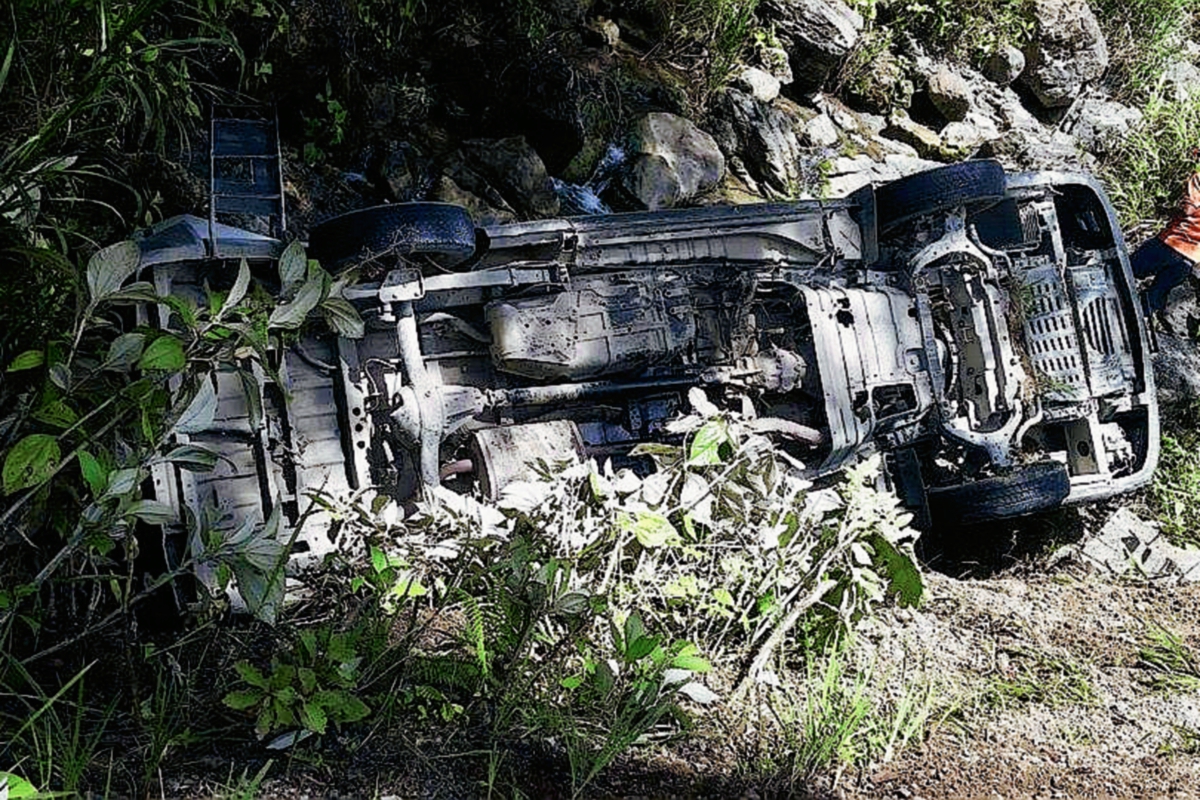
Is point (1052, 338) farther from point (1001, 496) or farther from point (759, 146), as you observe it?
point (759, 146)

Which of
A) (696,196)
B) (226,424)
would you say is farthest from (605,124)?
(226,424)

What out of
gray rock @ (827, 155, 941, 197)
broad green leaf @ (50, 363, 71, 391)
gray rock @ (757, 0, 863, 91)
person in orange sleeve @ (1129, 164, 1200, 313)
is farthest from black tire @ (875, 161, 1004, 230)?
broad green leaf @ (50, 363, 71, 391)

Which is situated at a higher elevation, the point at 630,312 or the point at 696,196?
the point at 696,196

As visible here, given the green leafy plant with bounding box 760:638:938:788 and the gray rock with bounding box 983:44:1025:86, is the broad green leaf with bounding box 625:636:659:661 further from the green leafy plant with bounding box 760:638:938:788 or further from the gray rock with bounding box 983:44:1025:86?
the gray rock with bounding box 983:44:1025:86

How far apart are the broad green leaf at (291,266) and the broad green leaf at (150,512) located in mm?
518

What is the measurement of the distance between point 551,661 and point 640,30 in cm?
462

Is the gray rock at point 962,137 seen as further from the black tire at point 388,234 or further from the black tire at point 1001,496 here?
the black tire at point 388,234

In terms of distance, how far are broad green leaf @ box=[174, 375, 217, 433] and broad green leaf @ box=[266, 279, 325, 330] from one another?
0.19 meters

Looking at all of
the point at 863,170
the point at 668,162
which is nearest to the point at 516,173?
the point at 668,162

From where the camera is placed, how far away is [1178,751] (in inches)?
145

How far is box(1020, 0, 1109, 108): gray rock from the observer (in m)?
7.96

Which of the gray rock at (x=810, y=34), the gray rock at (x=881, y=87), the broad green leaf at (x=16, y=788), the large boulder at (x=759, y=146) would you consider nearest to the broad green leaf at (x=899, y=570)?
the broad green leaf at (x=16, y=788)

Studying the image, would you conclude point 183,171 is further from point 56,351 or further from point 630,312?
point 56,351

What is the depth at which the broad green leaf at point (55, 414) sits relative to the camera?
2.47 meters
